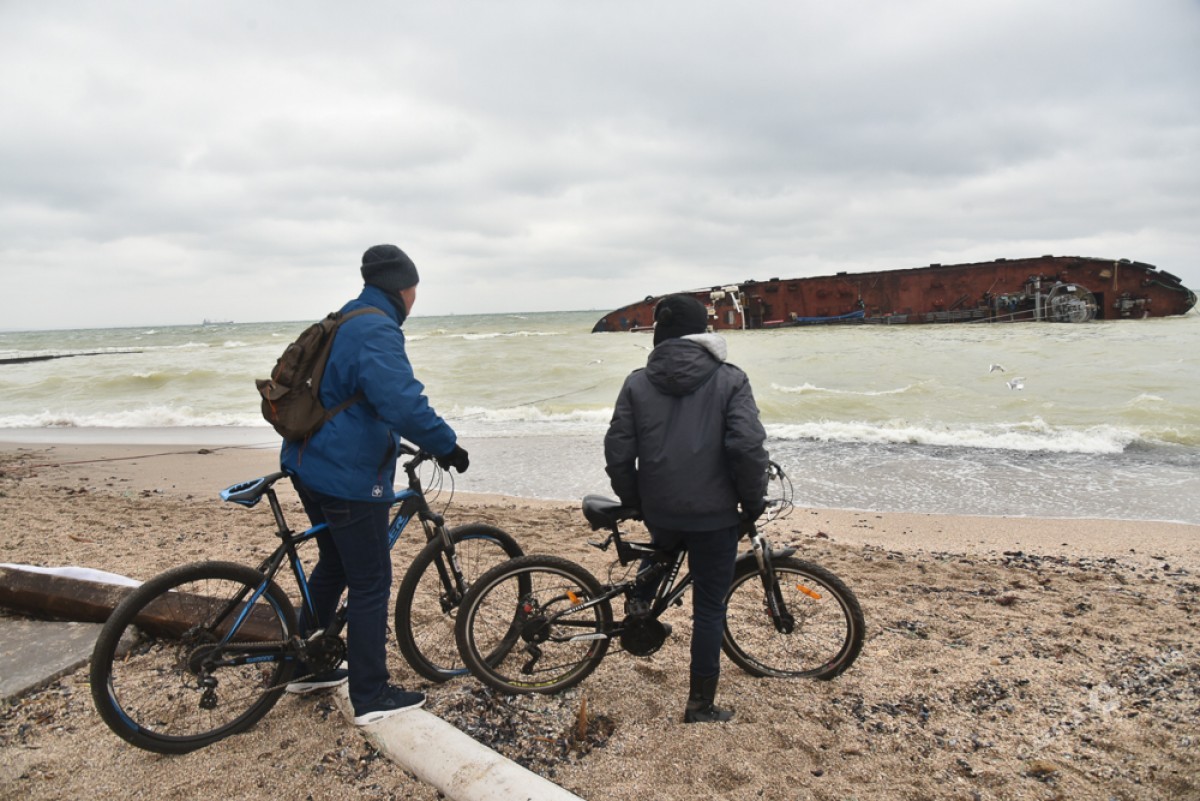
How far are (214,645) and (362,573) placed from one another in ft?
2.41

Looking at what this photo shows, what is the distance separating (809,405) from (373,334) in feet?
44.9

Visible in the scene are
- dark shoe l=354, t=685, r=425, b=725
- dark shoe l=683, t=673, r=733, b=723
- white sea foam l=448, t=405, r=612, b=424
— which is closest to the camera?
dark shoe l=354, t=685, r=425, b=725

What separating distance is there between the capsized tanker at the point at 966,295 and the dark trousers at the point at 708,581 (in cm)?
3109

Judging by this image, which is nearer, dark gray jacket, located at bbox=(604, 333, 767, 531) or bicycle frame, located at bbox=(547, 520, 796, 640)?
dark gray jacket, located at bbox=(604, 333, 767, 531)

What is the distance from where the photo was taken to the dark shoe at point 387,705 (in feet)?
9.74

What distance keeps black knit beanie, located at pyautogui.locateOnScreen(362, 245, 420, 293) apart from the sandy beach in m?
1.87

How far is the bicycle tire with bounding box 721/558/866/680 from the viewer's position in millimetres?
3424

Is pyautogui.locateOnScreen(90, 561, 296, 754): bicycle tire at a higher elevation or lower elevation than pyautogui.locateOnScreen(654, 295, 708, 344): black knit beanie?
lower

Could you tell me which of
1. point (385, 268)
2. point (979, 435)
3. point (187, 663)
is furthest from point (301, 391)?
point (979, 435)

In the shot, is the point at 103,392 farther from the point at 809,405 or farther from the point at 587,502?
the point at 587,502

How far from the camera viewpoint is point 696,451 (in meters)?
2.89

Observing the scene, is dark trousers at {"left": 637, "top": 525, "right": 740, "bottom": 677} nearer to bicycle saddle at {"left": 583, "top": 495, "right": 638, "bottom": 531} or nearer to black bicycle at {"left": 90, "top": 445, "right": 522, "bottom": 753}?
bicycle saddle at {"left": 583, "top": 495, "right": 638, "bottom": 531}

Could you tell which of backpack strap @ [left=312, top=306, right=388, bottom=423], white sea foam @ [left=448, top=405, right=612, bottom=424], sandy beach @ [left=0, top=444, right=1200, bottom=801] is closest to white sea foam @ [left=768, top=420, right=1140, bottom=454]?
white sea foam @ [left=448, top=405, right=612, bottom=424]

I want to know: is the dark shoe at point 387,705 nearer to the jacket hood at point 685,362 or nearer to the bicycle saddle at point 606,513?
the bicycle saddle at point 606,513
